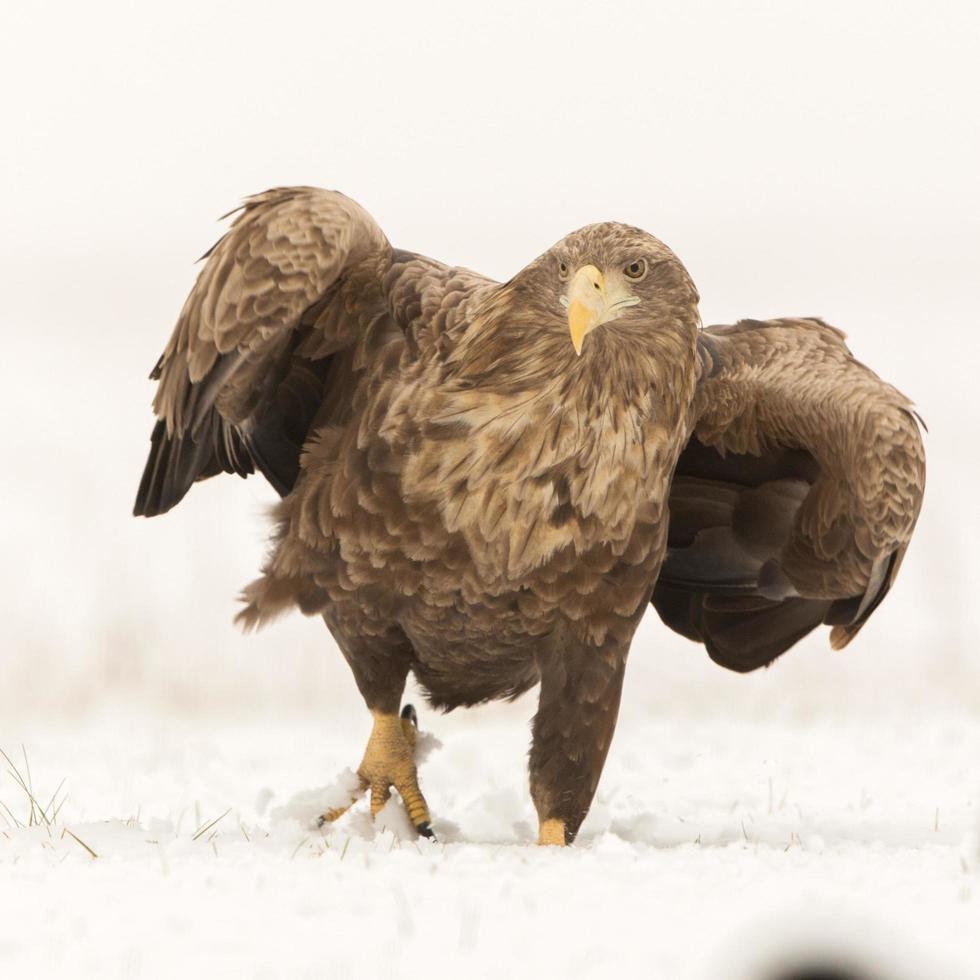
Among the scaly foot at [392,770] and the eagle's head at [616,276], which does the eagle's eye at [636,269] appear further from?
the scaly foot at [392,770]

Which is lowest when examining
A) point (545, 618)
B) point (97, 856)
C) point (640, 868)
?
point (97, 856)

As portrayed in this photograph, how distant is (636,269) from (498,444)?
2.22 ft

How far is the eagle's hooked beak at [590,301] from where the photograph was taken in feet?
16.3

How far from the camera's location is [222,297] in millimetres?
5539

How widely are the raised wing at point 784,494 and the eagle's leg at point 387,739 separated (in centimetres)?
129

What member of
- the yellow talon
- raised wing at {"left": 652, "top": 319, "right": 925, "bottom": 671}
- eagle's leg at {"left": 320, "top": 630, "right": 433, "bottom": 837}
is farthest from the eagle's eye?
the yellow talon

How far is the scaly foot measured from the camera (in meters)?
6.29

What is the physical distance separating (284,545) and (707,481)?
66.6 inches

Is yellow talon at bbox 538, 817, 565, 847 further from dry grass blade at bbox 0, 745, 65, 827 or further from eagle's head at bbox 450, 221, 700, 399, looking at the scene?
dry grass blade at bbox 0, 745, 65, 827

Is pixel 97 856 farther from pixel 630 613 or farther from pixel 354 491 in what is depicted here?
pixel 630 613

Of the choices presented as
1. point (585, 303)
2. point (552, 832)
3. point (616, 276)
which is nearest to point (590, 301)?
point (585, 303)

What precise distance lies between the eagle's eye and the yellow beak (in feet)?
0.33

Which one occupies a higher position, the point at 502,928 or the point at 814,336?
the point at 814,336

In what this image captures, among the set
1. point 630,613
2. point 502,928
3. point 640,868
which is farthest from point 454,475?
point 502,928
